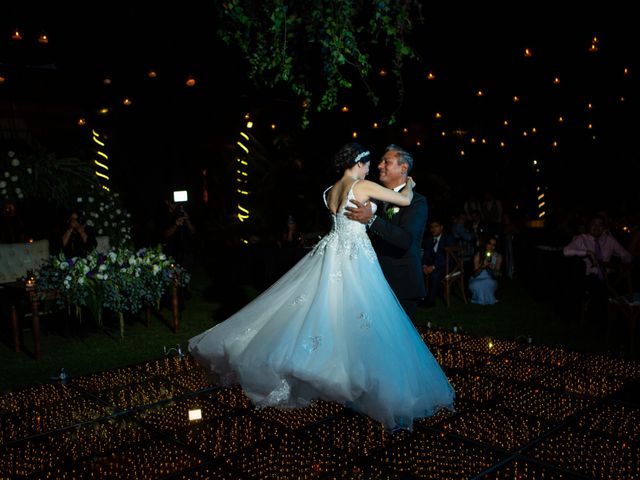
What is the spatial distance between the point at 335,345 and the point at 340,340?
5cm

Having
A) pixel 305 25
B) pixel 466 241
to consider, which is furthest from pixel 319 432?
pixel 466 241

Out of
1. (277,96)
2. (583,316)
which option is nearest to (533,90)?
(277,96)

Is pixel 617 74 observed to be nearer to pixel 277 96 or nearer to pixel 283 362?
pixel 277 96

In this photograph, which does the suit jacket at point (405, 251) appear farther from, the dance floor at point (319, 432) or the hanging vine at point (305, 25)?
the hanging vine at point (305, 25)

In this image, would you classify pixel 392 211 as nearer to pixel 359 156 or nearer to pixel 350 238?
pixel 350 238

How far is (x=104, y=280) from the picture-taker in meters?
6.82

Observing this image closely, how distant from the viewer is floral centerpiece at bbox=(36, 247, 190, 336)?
22.1 feet

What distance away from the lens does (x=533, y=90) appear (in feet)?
39.9

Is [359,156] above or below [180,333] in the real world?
above

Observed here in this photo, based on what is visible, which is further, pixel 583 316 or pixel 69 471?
pixel 583 316

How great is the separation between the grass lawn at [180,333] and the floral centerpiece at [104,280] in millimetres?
464

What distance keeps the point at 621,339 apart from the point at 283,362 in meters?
4.76

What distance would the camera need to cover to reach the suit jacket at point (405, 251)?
429cm

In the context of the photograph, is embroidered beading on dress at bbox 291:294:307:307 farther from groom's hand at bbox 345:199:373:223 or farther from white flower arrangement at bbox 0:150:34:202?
white flower arrangement at bbox 0:150:34:202
